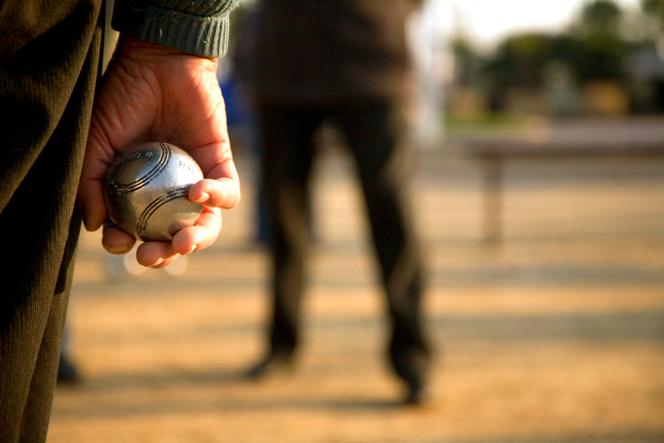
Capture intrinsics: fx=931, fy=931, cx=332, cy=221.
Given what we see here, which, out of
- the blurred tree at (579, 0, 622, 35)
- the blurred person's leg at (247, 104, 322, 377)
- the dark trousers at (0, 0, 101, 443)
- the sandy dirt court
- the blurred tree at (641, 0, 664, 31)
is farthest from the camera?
the blurred tree at (579, 0, 622, 35)

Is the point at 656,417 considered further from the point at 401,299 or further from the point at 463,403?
the point at 401,299

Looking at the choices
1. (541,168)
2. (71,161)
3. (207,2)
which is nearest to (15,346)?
(71,161)

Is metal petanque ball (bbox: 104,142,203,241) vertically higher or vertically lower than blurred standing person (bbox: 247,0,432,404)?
higher

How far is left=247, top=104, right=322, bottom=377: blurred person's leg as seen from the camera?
148 inches

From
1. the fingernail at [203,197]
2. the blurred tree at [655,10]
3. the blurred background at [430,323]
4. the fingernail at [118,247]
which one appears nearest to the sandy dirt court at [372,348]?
the blurred background at [430,323]

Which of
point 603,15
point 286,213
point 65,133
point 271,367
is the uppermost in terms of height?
point 65,133

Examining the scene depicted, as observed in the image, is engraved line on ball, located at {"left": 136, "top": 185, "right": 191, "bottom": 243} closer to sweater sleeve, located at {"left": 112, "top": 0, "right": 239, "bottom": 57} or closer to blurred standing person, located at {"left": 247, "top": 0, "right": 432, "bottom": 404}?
sweater sleeve, located at {"left": 112, "top": 0, "right": 239, "bottom": 57}

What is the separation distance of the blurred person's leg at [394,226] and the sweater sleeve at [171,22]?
2.15m

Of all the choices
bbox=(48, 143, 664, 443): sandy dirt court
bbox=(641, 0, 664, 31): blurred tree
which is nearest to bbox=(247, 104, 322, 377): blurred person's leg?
bbox=(48, 143, 664, 443): sandy dirt court

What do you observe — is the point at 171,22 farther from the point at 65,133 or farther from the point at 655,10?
the point at 655,10

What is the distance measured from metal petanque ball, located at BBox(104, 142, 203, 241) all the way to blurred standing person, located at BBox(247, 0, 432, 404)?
7.00ft

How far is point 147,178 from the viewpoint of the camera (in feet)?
4.78

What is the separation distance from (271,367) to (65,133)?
270cm

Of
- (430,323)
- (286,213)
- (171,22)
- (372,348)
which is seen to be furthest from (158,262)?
(430,323)
